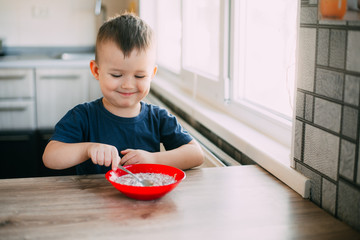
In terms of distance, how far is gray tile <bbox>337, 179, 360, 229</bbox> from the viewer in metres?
0.81

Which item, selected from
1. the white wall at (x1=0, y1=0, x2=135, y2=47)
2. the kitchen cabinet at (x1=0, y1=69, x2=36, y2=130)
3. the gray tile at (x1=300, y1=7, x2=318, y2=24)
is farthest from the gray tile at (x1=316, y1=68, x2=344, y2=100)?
the white wall at (x1=0, y1=0, x2=135, y2=47)

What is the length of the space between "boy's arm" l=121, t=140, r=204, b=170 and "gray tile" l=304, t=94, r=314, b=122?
1.21 ft

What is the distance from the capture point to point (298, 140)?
3.38 ft

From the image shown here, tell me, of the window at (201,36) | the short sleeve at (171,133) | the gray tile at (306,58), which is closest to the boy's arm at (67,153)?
the short sleeve at (171,133)

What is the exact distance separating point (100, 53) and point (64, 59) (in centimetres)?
240

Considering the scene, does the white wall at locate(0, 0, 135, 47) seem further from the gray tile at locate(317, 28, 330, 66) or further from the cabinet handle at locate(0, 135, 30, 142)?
the gray tile at locate(317, 28, 330, 66)

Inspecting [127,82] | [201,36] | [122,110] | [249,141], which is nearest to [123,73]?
[127,82]

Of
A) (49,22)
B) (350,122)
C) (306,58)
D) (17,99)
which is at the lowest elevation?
(17,99)

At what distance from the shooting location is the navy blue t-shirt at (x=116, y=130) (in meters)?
1.34

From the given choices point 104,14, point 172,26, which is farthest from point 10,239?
point 104,14

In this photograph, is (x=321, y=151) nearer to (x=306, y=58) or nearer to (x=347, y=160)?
(x=347, y=160)

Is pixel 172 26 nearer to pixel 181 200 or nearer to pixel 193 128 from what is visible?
pixel 193 128

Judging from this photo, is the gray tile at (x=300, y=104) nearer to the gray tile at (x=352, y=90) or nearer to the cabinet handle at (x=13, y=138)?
the gray tile at (x=352, y=90)

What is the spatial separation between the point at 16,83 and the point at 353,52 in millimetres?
2941
